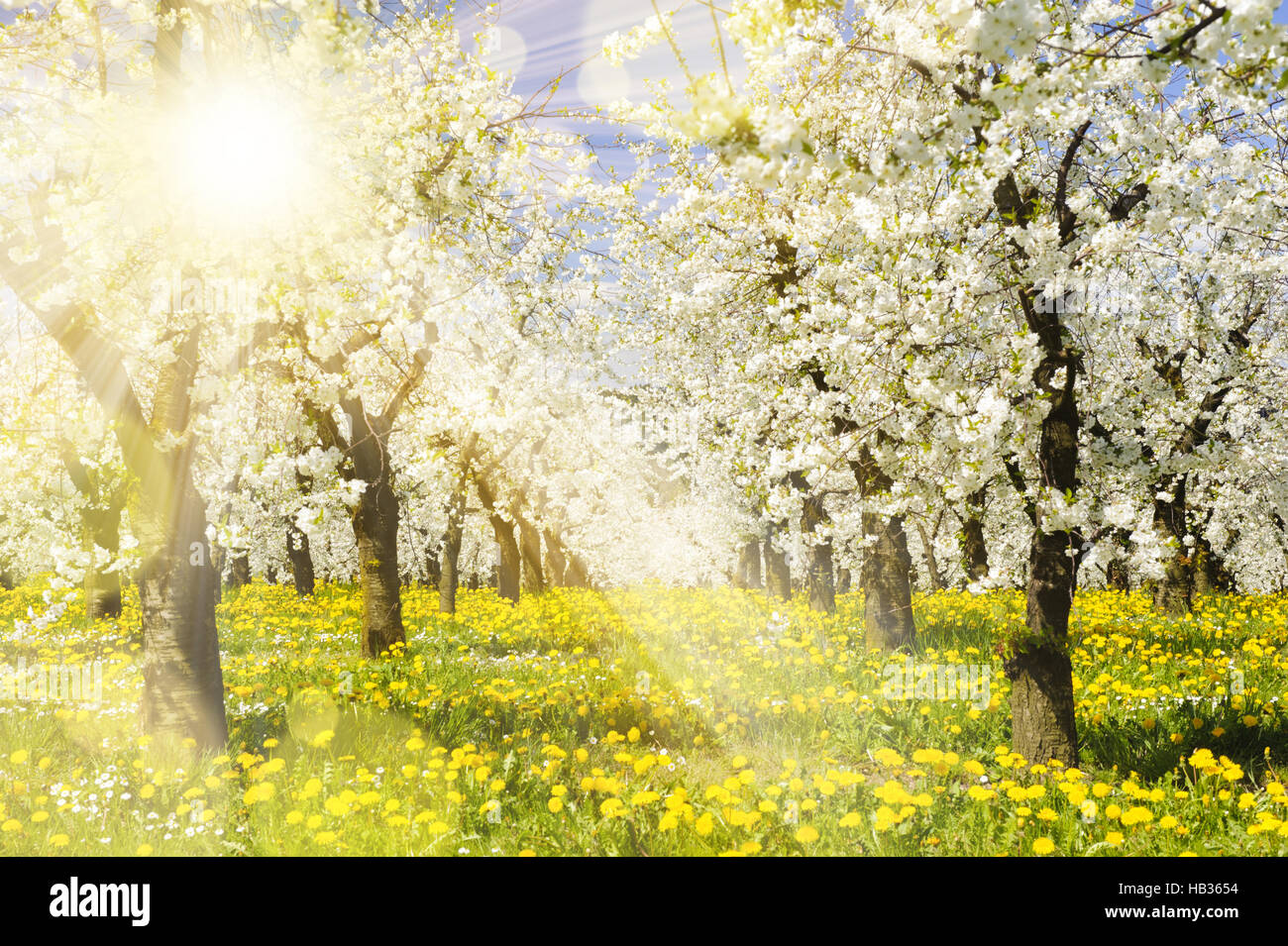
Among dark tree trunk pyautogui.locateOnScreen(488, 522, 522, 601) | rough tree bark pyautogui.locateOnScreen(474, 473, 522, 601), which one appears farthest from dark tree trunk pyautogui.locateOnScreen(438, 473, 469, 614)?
dark tree trunk pyautogui.locateOnScreen(488, 522, 522, 601)

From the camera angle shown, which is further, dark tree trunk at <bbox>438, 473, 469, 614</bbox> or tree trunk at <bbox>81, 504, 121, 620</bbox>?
dark tree trunk at <bbox>438, 473, 469, 614</bbox>

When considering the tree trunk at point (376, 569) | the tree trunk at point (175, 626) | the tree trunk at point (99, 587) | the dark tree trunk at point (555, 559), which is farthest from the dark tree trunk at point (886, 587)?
the dark tree trunk at point (555, 559)

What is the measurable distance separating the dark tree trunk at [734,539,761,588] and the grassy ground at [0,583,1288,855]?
704 inches

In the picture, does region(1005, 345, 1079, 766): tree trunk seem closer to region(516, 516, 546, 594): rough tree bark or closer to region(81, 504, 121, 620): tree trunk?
region(81, 504, 121, 620): tree trunk

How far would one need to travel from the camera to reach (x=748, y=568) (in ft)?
103

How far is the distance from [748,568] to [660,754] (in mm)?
26975

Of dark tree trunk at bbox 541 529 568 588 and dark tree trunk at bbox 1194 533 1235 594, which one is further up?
dark tree trunk at bbox 541 529 568 588

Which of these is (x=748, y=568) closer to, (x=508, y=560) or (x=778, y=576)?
(x=778, y=576)

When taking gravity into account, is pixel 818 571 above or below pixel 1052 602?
below

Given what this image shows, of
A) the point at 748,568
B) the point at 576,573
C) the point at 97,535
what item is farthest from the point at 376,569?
the point at 748,568

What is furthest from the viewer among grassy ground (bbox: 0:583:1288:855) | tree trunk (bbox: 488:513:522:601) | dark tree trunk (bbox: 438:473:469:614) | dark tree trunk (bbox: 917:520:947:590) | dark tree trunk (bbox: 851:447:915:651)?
tree trunk (bbox: 488:513:522:601)

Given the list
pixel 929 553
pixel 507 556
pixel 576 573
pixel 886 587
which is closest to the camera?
pixel 929 553

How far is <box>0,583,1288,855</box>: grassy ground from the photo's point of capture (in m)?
3.78

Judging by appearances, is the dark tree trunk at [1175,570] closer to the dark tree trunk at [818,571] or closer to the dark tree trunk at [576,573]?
the dark tree trunk at [818,571]
